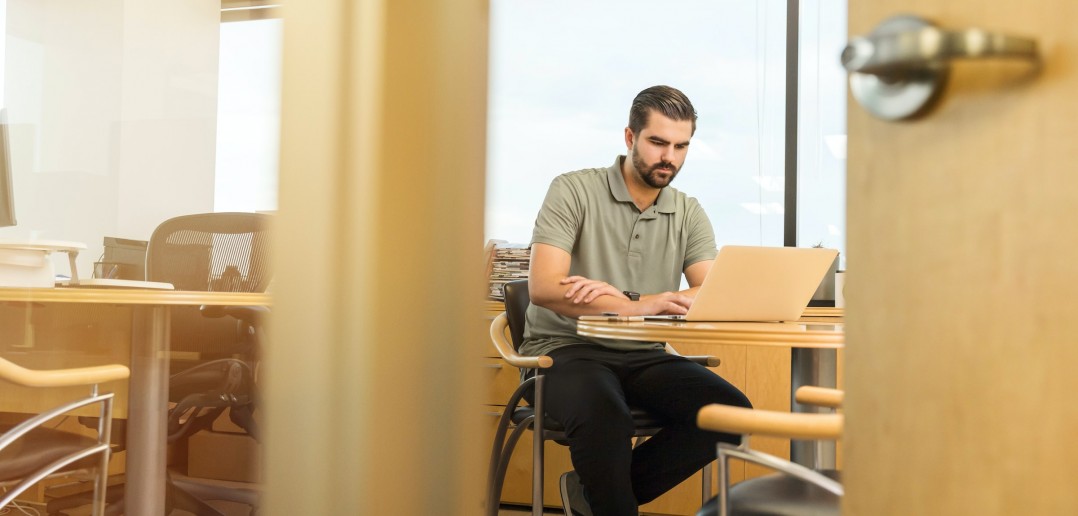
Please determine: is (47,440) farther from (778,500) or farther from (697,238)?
(697,238)

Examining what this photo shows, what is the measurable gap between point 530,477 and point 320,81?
3165 mm

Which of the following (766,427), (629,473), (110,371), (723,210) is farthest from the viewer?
(723,210)

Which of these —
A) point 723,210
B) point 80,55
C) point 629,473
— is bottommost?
point 629,473

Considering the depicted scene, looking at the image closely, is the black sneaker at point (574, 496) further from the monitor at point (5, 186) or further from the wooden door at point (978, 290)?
the wooden door at point (978, 290)

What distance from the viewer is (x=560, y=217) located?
8.50 feet

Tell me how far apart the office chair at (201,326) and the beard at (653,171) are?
1181 millimetres

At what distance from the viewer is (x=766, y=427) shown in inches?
46.2

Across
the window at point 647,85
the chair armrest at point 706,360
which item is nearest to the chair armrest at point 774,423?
the chair armrest at point 706,360

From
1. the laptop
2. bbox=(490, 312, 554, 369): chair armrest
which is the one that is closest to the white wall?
bbox=(490, 312, 554, 369): chair armrest

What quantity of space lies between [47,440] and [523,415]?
119 cm

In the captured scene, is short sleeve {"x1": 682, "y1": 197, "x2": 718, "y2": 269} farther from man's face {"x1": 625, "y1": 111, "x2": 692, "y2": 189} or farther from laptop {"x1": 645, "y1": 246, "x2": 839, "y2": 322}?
laptop {"x1": 645, "y1": 246, "x2": 839, "y2": 322}

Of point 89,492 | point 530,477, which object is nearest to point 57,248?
point 89,492

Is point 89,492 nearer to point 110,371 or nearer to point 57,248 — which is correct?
point 110,371

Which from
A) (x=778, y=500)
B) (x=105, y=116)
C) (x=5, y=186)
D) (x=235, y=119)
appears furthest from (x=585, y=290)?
(x=105, y=116)
